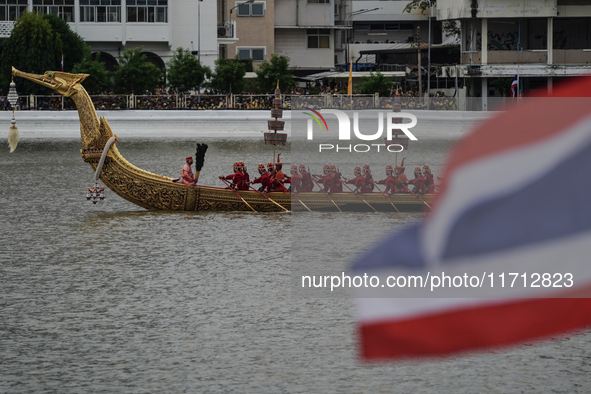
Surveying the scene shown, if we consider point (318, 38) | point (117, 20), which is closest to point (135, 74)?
point (117, 20)

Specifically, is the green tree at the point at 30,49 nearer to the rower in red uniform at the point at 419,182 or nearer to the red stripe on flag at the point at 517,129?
the rower in red uniform at the point at 419,182

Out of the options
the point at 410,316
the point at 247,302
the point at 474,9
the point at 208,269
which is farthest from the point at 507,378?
the point at 474,9

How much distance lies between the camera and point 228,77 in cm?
5041

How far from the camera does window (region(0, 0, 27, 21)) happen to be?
5278cm

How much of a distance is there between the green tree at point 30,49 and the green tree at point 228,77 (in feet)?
27.8

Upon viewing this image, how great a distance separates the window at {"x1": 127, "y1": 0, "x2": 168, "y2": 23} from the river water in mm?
32915

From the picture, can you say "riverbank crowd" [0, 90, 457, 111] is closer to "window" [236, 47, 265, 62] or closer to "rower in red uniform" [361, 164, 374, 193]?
"window" [236, 47, 265, 62]

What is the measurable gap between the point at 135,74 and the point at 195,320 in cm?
→ 3729

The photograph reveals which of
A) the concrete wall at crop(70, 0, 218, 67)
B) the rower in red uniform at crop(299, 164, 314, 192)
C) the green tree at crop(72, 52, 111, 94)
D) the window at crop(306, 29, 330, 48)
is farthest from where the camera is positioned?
the window at crop(306, 29, 330, 48)

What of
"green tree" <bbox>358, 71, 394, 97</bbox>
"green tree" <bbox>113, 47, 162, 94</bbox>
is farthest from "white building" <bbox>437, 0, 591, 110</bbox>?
Result: "green tree" <bbox>113, 47, 162, 94</bbox>

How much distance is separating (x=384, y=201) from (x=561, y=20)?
31608 mm

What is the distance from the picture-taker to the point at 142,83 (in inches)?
1917

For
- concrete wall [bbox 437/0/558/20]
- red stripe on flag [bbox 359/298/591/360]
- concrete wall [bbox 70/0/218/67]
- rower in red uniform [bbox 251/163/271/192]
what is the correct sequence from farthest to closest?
concrete wall [bbox 70/0/218/67] → concrete wall [bbox 437/0/558/20] → rower in red uniform [bbox 251/163/271/192] → red stripe on flag [bbox 359/298/591/360]

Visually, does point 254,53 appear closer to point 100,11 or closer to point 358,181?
point 100,11
